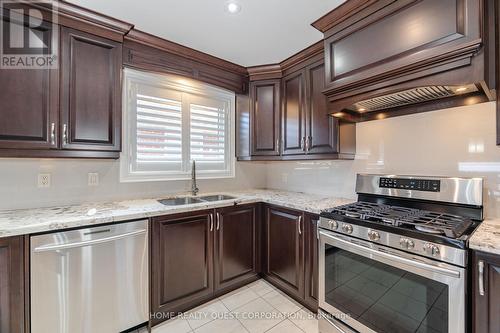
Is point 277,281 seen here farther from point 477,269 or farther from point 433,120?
point 433,120

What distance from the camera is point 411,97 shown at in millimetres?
1735

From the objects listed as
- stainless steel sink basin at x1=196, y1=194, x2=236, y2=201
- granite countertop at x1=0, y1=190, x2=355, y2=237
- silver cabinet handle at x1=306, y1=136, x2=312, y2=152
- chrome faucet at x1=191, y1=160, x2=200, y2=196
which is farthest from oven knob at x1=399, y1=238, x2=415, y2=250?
chrome faucet at x1=191, y1=160, x2=200, y2=196

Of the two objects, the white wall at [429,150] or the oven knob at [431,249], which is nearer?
the oven knob at [431,249]

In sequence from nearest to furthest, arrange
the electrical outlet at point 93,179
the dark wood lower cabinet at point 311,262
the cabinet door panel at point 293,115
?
the dark wood lower cabinet at point 311,262, the electrical outlet at point 93,179, the cabinet door panel at point 293,115

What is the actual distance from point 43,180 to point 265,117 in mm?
2200

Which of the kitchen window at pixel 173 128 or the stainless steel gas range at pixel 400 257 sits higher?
the kitchen window at pixel 173 128

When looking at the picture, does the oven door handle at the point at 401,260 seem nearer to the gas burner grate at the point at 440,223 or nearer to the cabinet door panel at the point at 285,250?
the gas burner grate at the point at 440,223

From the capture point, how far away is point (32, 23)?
5.25ft

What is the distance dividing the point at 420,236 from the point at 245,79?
95.7 inches

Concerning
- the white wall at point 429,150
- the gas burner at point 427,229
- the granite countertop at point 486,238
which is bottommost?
the granite countertop at point 486,238

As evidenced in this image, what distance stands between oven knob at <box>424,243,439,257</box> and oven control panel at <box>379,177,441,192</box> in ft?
2.19

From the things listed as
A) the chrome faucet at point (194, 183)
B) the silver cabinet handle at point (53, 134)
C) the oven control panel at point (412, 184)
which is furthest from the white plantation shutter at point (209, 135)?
the oven control panel at point (412, 184)

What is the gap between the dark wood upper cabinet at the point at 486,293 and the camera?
1.09 meters

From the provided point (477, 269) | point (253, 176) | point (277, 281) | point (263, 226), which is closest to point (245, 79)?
point (253, 176)
